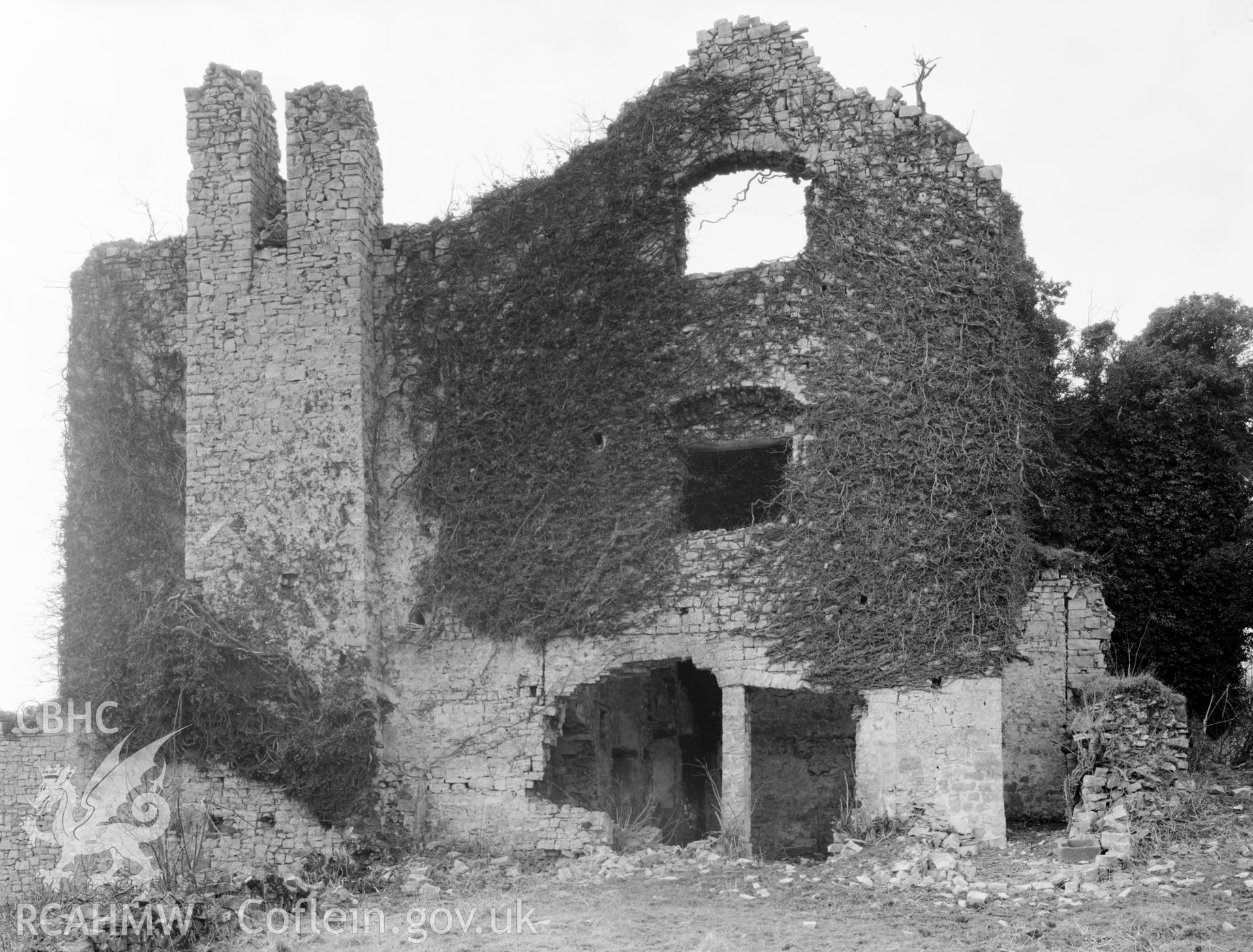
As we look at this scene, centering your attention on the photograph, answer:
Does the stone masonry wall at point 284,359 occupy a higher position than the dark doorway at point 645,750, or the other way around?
the stone masonry wall at point 284,359

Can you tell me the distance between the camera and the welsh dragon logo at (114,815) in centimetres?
1252

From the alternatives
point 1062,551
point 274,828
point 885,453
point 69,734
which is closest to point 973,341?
point 885,453

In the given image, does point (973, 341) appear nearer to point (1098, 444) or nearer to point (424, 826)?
point (1098, 444)

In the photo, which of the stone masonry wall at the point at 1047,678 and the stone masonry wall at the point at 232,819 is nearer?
the stone masonry wall at the point at 232,819

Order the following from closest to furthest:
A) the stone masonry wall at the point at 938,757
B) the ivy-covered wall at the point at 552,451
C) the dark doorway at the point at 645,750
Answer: the stone masonry wall at the point at 938,757, the ivy-covered wall at the point at 552,451, the dark doorway at the point at 645,750

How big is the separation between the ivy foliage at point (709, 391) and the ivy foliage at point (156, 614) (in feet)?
5.57

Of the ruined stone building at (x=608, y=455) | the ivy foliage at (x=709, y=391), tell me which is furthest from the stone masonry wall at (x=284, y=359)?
the ivy foliage at (x=709, y=391)

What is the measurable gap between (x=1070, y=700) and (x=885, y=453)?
3217mm

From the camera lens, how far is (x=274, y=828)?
486 inches

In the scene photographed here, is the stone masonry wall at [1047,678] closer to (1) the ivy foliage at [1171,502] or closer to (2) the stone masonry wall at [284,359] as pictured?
(1) the ivy foliage at [1171,502]

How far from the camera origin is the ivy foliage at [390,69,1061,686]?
1180 cm

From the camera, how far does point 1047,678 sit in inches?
512

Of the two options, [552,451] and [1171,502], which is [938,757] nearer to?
[552,451]

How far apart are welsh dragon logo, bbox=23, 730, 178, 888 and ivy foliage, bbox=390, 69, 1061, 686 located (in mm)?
3270
